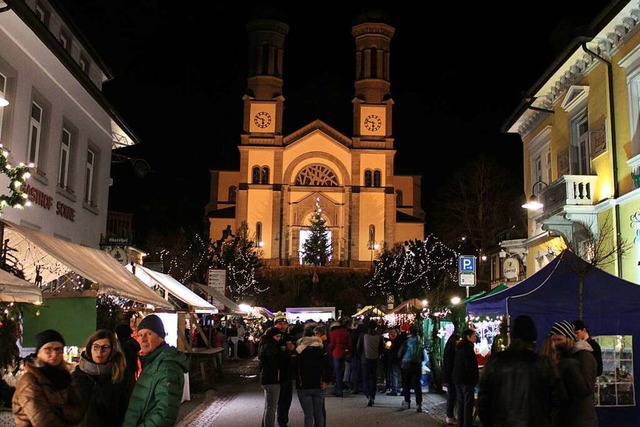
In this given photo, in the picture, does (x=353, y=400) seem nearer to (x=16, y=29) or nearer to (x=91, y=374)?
(x=16, y=29)

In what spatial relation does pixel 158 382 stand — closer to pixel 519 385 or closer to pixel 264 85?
pixel 519 385

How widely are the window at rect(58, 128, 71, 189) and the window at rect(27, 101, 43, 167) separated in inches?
59.8

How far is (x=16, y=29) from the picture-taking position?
554 inches

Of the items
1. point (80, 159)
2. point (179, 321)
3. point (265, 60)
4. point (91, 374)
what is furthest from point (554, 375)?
point (265, 60)

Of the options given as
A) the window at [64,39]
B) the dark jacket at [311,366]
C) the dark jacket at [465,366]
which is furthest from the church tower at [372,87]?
the dark jacket at [311,366]

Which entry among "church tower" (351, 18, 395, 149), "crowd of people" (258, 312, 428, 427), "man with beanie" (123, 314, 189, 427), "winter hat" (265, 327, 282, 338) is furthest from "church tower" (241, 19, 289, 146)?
"man with beanie" (123, 314, 189, 427)

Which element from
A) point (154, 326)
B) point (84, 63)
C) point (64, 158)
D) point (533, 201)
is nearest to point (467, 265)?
point (533, 201)

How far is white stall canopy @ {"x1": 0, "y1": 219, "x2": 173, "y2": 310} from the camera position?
10195mm

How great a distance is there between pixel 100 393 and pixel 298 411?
10.9 meters

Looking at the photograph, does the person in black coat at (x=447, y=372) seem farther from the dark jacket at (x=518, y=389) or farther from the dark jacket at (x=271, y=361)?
the dark jacket at (x=518, y=389)

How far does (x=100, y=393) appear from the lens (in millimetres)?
Answer: 5258

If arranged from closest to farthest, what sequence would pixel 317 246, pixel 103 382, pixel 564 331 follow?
pixel 103 382, pixel 564 331, pixel 317 246

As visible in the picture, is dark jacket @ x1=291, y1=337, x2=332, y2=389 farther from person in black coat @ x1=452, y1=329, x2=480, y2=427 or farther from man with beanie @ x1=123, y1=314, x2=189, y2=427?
man with beanie @ x1=123, y1=314, x2=189, y2=427

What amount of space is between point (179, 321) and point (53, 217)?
3893 millimetres
